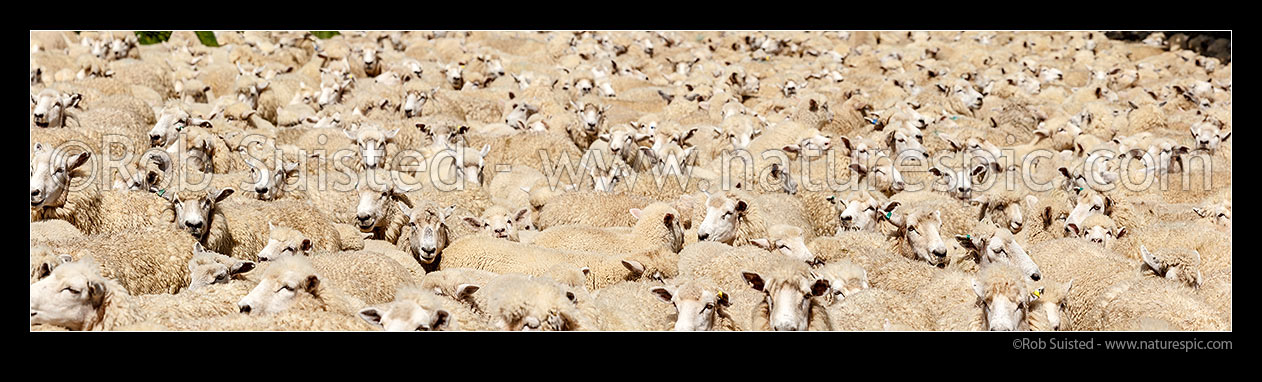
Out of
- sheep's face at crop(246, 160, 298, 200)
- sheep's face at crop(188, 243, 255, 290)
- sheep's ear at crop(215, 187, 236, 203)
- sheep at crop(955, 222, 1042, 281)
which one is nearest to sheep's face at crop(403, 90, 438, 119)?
sheep's face at crop(246, 160, 298, 200)

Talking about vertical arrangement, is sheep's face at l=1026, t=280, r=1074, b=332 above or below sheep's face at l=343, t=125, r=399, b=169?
below

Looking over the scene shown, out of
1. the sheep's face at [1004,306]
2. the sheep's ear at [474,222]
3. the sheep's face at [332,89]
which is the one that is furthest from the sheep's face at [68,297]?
the sheep's face at [332,89]

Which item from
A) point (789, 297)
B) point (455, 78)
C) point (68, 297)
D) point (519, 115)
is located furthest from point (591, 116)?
point (68, 297)

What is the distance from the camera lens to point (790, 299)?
546cm

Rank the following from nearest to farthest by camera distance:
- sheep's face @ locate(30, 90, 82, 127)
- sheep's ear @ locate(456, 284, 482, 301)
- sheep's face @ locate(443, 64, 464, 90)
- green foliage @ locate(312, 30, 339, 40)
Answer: sheep's ear @ locate(456, 284, 482, 301) → sheep's face @ locate(30, 90, 82, 127) → sheep's face @ locate(443, 64, 464, 90) → green foliage @ locate(312, 30, 339, 40)

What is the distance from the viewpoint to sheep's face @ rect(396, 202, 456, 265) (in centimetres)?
775

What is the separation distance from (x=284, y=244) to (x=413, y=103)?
7.00 m

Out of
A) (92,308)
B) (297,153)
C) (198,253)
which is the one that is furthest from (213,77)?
(92,308)

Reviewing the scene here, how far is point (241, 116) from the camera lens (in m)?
12.9

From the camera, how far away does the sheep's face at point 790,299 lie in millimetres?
5387

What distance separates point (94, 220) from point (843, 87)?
520 inches

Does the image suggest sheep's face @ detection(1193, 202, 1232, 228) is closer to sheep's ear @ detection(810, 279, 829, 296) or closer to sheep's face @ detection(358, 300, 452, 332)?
sheep's ear @ detection(810, 279, 829, 296)

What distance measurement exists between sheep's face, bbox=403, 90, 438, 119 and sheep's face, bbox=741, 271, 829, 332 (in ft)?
29.9
